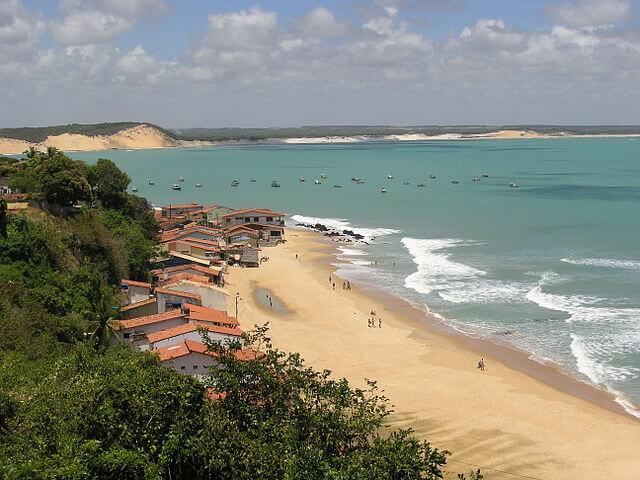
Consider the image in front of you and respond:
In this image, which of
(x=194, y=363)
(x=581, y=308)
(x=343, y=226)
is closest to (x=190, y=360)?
(x=194, y=363)

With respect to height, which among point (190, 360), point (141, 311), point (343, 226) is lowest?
point (343, 226)

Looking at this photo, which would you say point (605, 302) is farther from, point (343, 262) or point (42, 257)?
point (42, 257)

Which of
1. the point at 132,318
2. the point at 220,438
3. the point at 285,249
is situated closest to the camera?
the point at 220,438


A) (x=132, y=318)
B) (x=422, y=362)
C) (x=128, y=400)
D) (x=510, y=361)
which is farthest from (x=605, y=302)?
(x=128, y=400)

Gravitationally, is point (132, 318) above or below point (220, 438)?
below

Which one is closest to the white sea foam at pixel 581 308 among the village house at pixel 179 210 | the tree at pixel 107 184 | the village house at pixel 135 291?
the village house at pixel 135 291

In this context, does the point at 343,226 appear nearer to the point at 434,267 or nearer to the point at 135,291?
the point at 434,267
